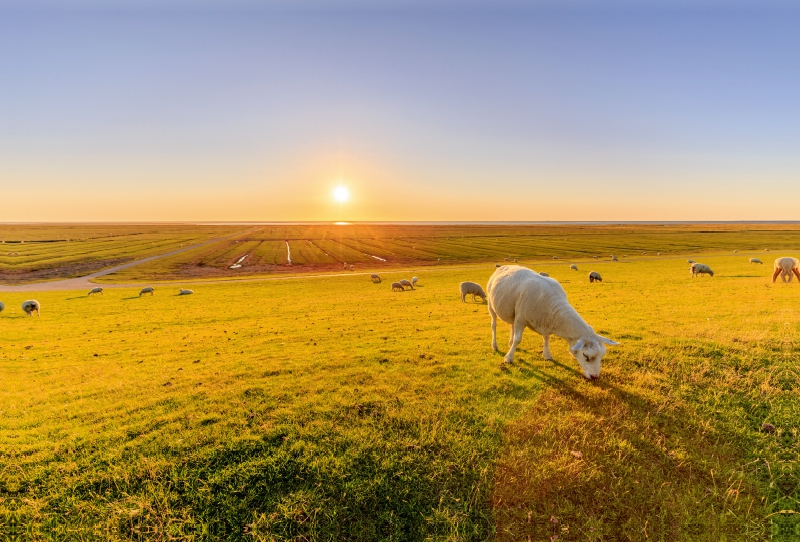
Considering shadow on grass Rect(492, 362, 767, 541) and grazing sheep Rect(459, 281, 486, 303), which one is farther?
grazing sheep Rect(459, 281, 486, 303)

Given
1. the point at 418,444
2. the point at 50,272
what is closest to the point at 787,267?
the point at 418,444

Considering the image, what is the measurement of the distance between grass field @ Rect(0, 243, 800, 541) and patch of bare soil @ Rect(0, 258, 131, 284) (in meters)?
70.3

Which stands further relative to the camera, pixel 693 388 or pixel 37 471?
pixel 693 388

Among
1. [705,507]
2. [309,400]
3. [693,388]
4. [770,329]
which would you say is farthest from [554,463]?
[770,329]

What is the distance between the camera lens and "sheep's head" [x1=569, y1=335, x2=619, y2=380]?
27.9 ft

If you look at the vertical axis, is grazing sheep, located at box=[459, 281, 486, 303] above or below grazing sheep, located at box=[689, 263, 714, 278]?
below

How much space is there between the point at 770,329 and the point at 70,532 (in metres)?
20.7

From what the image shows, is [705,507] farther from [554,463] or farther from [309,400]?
[309,400]

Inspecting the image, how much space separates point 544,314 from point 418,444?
19.1ft

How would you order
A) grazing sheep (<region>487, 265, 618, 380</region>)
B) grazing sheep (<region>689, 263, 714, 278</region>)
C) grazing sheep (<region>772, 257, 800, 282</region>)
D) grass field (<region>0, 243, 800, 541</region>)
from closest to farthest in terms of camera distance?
grass field (<region>0, 243, 800, 541</region>) < grazing sheep (<region>487, 265, 618, 380</region>) < grazing sheep (<region>772, 257, 800, 282</region>) < grazing sheep (<region>689, 263, 714, 278</region>)

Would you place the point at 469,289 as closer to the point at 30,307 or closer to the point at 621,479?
the point at 621,479

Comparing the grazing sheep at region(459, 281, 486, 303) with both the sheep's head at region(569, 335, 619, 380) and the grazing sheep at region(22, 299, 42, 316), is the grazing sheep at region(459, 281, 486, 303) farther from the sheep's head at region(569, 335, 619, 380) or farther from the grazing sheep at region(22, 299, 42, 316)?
the grazing sheep at region(22, 299, 42, 316)

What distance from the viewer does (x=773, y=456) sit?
5.85 metres

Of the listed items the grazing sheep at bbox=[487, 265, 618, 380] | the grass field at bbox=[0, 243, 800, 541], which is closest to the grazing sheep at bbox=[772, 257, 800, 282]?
the grass field at bbox=[0, 243, 800, 541]
